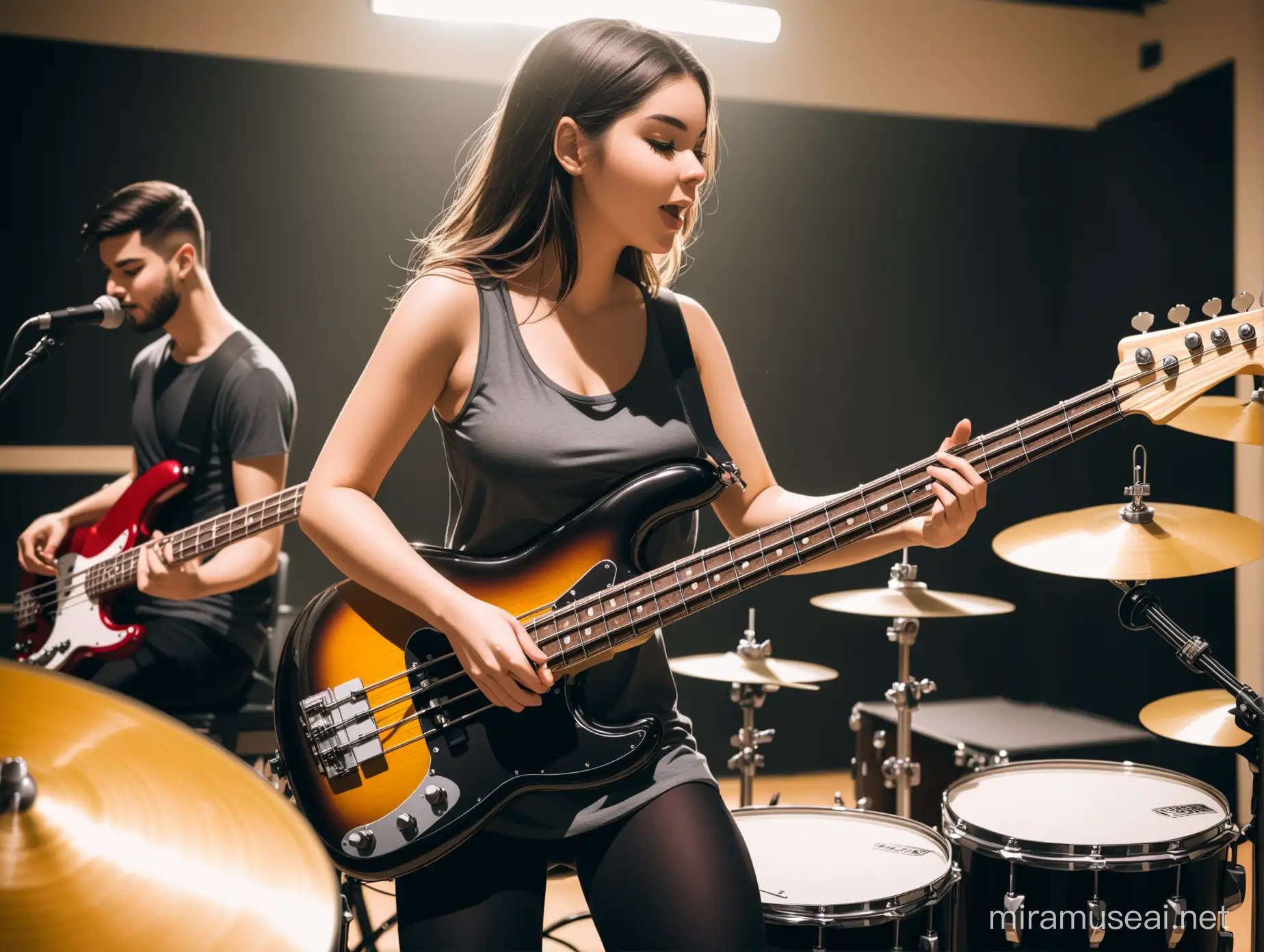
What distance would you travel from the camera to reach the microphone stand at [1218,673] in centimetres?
161

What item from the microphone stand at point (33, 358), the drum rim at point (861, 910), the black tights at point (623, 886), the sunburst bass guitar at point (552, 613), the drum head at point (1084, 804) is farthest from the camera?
the microphone stand at point (33, 358)

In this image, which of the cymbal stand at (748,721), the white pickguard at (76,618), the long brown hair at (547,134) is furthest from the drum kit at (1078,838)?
the white pickguard at (76,618)

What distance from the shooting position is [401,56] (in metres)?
4.04

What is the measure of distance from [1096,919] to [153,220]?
2.89 metres

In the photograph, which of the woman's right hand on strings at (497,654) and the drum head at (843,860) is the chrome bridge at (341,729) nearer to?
the woman's right hand on strings at (497,654)

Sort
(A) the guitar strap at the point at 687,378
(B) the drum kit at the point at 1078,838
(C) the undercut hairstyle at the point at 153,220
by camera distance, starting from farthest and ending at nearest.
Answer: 1. (C) the undercut hairstyle at the point at 153,220
2. (B) the drum kit at the point at 1078,838
3. (A) the guitar strap at the point at 687,378

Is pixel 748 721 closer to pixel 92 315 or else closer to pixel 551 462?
pixel 551 462

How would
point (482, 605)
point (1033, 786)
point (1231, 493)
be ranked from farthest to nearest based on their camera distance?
point (1231, 493) → point (1033, 786) → point (482, 605)

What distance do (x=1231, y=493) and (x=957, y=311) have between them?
52.4 inches

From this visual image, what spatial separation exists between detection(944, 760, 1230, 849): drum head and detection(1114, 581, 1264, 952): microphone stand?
0.11 metres

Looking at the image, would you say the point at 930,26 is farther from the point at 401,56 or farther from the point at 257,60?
the point at 257,60

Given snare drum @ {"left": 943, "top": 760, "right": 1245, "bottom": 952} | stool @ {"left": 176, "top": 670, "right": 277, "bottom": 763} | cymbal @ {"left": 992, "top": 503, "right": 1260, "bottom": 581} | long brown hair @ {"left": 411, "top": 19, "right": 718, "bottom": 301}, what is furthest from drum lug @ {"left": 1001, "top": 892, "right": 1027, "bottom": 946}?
stool @ {"left": 176, "top": 670, "right": 277, "bottom": 763}

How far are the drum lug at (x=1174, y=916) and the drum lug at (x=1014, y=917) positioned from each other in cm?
23

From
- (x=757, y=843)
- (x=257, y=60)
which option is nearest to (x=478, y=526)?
(x=757, y=843)
